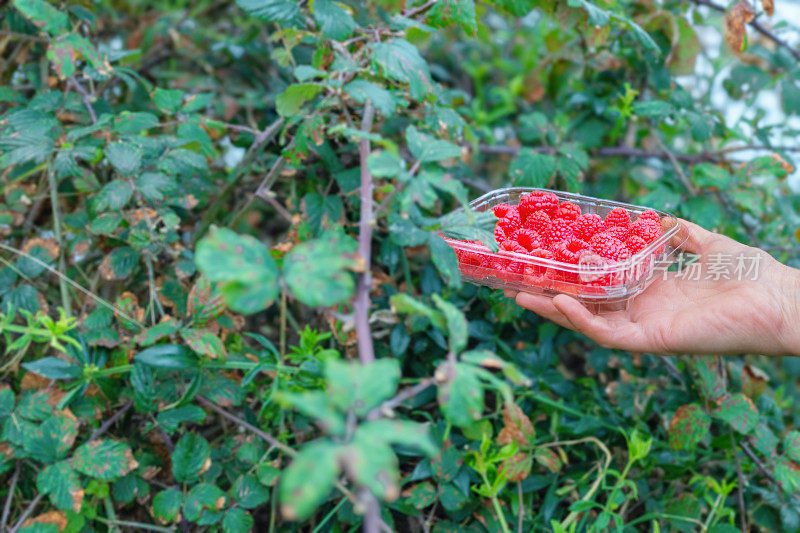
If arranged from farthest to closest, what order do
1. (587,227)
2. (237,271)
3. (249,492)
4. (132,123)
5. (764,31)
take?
1. (764,31)
2. (587,227)
3. (132,123)
4. (249,492)
5. (237,271)

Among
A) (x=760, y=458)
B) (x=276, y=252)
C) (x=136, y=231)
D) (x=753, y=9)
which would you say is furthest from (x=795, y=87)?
(x=136, y=231)

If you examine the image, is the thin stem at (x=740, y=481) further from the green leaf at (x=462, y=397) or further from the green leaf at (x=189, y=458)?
the green leaf at (x=189, y=458)

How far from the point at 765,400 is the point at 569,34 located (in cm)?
141

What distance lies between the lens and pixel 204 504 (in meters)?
1.33

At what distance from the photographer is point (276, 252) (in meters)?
1.57

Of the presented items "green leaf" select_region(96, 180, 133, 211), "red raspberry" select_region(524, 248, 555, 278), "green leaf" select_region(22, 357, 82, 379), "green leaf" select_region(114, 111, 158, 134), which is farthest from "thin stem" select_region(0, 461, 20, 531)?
"red raspberry" select_region(524, 248, 555, 278)

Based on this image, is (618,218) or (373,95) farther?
(618,218)

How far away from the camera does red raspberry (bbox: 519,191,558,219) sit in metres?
1.64

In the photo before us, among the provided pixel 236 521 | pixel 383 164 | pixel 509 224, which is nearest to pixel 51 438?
pixel 236 521

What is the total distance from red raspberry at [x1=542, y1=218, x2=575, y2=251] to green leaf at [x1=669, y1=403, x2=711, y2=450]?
0.54 meters

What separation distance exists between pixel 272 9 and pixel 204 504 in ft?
3.48

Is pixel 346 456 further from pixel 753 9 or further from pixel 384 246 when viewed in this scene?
pixel 753 9

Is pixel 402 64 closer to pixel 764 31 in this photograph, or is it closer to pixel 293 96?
pixel 293 96

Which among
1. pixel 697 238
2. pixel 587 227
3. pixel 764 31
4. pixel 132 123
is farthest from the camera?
pixel 764 31
